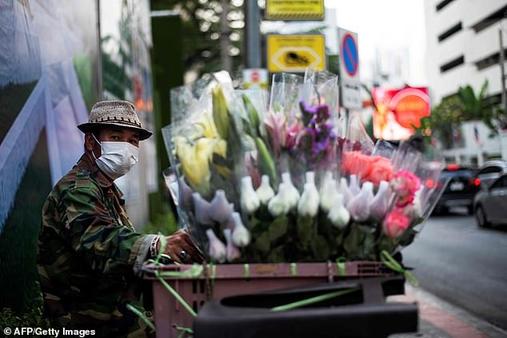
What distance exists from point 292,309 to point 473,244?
37.1 ft

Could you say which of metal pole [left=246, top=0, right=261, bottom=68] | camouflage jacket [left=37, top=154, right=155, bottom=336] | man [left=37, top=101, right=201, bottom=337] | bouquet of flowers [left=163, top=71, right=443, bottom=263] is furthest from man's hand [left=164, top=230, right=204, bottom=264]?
metal pole [left=246, top=0, right=261, bottom=68]

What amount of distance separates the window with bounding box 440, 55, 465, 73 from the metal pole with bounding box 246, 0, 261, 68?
37.4 metres

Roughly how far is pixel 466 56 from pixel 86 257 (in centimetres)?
4274

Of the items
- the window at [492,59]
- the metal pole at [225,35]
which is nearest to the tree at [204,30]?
the metal pole at [225,35]

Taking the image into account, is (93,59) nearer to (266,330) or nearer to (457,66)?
(266,330)

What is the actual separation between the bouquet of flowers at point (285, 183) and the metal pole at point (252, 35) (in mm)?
7319

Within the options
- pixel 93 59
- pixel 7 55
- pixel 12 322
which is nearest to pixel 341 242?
pixel 12 322

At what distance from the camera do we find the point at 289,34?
30.9 feet

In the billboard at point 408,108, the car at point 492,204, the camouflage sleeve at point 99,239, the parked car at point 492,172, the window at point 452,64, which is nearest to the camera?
the camouflage sleeve at point 99,239

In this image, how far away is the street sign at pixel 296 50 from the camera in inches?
362

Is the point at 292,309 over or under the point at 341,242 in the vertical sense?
under

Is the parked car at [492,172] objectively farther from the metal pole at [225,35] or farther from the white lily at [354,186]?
the white lily at [354,186]

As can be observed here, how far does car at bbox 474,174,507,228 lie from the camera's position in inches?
544

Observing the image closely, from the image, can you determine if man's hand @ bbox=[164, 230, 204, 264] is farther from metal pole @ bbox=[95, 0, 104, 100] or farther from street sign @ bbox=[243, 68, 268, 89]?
street sign @ bbox=[243, 68, 268, 89]
